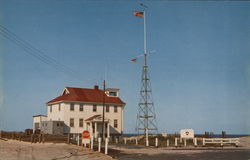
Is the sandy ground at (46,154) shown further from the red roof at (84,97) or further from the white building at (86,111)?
the red roof at (84,97)

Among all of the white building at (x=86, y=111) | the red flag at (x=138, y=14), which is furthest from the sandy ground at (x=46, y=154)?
the red flag at (x=138, y=14)

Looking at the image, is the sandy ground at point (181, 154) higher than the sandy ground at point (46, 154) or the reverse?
the reverse

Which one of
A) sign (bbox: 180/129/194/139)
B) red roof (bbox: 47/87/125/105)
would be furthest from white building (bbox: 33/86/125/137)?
sign (bbox: 180/129/194/139)

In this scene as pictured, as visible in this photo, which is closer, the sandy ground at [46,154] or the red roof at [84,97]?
the sandy ground at [46,154]

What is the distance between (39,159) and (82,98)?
36.2m

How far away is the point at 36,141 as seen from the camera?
35.8 m

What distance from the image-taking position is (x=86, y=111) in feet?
180

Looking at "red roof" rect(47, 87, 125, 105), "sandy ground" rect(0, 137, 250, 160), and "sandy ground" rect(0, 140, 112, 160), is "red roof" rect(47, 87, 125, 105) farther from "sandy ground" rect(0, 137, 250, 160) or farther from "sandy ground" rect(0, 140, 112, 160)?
"sandy ground" rect(0, 140, 112, 160)

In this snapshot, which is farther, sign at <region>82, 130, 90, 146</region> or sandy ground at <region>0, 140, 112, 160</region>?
sign at <region>82, 130, 90, 146</region>

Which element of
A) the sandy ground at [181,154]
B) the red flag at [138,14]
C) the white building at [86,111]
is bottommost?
the sandy ground at [181,154]

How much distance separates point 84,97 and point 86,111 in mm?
2694

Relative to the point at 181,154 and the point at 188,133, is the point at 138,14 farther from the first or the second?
the point at 181,154

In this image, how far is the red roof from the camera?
5406 cm

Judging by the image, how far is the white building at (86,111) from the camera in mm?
52375
